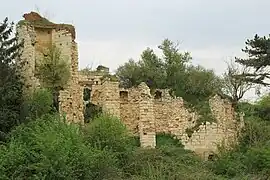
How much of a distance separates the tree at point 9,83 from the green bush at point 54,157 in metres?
2.77

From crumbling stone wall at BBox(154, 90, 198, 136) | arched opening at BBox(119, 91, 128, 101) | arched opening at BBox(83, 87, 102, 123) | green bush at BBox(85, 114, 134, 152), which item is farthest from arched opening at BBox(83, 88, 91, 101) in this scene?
green bush at BBox(85, 114, 134, 152)

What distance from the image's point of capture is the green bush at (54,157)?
22.5 metres

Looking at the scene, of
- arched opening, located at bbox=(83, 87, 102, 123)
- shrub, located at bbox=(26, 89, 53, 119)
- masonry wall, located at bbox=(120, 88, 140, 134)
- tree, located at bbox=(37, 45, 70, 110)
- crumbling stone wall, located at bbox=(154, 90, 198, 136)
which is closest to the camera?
shrub, located at bbox=(26, 89, 53, 119)

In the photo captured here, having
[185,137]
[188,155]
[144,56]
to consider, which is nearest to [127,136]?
[188,155]

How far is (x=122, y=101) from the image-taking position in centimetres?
3177

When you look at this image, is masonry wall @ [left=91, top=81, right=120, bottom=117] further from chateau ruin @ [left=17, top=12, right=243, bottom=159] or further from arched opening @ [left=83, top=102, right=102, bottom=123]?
arched opening @ [left=83, top=102, right=102, bottom=123]

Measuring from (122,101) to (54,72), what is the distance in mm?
3712

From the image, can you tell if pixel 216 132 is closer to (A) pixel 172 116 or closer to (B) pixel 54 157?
(A) pixel 172 116

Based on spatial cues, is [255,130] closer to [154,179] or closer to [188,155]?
[188,155]

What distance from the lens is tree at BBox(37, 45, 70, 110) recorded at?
30.3m

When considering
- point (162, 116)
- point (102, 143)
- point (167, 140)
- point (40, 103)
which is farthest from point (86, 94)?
point (102, 143)

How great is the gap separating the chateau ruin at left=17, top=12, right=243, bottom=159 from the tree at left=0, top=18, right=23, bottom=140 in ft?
2.64

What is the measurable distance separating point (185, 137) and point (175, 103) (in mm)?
1917

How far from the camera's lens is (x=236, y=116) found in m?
33.8
